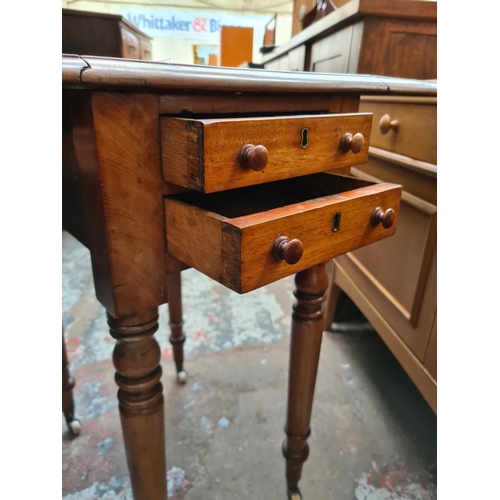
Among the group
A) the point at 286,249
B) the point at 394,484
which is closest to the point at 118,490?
the point at 394,484

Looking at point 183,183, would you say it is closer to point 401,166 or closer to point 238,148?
point 238,148

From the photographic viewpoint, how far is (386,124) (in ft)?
2.78

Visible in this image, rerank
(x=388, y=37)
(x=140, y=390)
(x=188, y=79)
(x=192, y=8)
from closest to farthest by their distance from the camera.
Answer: (x=188, y=79), (x=140, y=390), (x=388, y=37), (x=192, y=8)

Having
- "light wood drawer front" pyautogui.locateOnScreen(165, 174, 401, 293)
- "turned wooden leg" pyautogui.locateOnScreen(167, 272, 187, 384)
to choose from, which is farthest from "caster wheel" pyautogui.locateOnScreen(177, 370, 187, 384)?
"light wood drawer front" pyautogui.locateOnScreen(165, 174, 401, 293)

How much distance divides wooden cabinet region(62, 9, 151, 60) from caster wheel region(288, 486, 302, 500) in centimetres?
124

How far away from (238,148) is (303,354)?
410mm

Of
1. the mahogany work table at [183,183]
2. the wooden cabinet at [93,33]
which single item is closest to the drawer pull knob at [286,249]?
the mahogany work table at [183,183]

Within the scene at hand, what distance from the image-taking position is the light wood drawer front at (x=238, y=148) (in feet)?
1.28

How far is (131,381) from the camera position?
50 cm

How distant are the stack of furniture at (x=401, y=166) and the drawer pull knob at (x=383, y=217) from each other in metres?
0.24

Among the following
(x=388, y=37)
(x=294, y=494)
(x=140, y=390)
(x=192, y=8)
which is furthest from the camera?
(x=192, y=8)

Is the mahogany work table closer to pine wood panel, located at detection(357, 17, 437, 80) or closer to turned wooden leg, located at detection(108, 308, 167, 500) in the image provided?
turned wooden leg, located at detection(108, 308, 167, 500)

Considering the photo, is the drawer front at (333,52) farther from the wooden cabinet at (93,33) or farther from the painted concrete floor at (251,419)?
the painted concrete floor at (251,419)

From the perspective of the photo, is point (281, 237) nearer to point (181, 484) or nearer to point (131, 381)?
point (131, 381)
